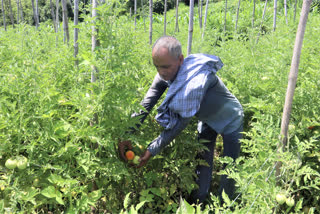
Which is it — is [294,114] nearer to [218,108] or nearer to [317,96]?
[317,96]

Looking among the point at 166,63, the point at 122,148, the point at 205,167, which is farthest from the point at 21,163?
the point at 205,167

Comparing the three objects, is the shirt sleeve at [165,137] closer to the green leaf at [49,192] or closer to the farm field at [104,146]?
the farm field at [104,146]

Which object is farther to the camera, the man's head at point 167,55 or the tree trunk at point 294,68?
the man's head at point 167,55

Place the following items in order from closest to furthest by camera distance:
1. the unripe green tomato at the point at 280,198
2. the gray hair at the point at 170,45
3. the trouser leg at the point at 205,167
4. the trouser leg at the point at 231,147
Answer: the unripe green tomato at the point at 280,198 → the gray hair at the point at 170,45 → the trouser leg at the point at 231,147 → the trouser leg at the point at 205,167

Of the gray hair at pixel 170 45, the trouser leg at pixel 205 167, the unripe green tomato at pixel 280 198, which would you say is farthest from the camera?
the trouser leg at pixel 205 167

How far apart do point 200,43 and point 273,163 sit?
2.62m

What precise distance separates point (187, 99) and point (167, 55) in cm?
32

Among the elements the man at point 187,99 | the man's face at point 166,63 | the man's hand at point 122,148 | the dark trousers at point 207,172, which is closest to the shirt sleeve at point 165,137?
the man at point 187,99

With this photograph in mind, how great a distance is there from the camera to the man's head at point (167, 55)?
5.73 feet

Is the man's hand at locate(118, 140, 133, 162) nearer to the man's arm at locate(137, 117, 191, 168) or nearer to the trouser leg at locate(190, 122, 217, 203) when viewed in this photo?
the man's arm at locate(137, 117, 191, 168)

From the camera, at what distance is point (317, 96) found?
2.06 meters

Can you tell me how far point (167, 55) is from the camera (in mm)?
1758

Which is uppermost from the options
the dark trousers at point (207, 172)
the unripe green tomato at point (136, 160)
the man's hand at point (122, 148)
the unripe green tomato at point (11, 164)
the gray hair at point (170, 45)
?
the gray hair at point (170, 45)

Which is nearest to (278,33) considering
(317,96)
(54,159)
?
(317,96)
